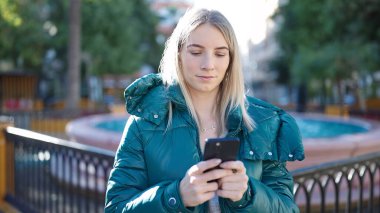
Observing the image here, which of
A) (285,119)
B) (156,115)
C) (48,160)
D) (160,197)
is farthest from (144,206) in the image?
(48,160)

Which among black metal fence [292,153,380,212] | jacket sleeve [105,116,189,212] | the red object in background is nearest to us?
jacket sleeve [105,116,189,212]

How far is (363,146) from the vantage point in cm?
684

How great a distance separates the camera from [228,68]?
1869 mm

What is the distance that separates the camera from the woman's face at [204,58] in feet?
5.66

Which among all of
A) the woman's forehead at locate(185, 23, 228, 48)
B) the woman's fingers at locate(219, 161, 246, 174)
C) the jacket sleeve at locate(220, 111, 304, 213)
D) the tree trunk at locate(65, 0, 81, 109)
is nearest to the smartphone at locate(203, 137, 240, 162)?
the woman's fingers at locate(219, 161, 246, 174)

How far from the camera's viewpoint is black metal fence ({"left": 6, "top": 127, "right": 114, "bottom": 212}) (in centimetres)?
459

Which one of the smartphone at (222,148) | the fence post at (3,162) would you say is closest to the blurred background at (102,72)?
the fence post at (3,162)

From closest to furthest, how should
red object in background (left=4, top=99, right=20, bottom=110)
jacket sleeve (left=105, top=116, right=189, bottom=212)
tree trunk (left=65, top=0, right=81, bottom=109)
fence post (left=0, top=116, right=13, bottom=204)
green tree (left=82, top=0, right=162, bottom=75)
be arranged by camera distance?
jacket sleeve (left=105, top=116, right=189, bottom=212)
fence post (left=0, top=116, right=13, bottom=204)
tree trunk (left=65, top=0, right=81, bottom=109)
green tree (left=82, top=0, right=162, bottom=75)
red object in background (left=4, top=99, right=20, bottom=110)

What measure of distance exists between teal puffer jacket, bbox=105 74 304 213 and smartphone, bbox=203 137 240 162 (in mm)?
204

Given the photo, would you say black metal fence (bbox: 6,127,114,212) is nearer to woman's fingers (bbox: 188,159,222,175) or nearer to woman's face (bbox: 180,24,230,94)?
woman's face (bbox: 180,24,230,94)

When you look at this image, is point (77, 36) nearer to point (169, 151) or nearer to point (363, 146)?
point (363, 146)

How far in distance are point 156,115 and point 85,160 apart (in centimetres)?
274

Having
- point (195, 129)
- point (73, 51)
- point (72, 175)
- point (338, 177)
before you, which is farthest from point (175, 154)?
point (73, 51)

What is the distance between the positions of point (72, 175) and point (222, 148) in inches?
177
